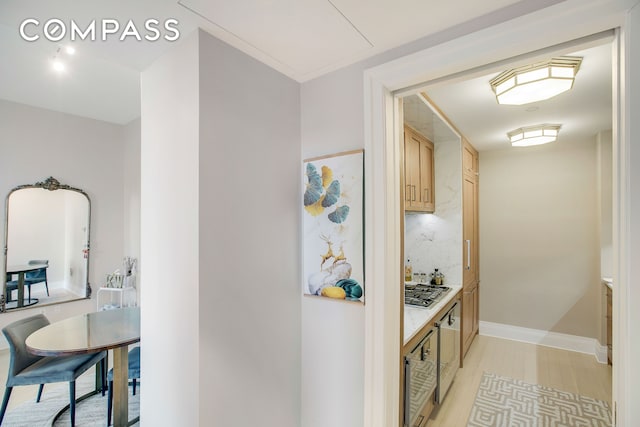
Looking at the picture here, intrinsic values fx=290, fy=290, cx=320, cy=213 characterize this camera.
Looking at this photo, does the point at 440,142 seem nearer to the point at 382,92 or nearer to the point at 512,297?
the point at 382,92

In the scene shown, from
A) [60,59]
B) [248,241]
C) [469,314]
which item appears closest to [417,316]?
[248,241]

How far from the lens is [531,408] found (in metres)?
2.50

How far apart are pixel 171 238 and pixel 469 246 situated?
3.19m

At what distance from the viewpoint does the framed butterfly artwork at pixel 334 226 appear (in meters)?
1.47

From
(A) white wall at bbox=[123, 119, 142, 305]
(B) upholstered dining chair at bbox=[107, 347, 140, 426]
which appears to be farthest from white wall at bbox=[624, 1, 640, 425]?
(A) white wall at bbox=[123, 119, 142, 305]

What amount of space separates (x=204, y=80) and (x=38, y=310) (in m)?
4.21

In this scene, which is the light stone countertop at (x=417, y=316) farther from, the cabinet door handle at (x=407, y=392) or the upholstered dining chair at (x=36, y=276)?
the upholstered dining chair at (x=36, y=276)

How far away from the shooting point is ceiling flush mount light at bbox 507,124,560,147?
294 cm

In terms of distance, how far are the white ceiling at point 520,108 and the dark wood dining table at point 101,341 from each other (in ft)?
8.06

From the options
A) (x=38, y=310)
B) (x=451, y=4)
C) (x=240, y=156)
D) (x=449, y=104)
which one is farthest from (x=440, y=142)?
(x=38, y=310)

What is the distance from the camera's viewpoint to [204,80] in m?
1.26

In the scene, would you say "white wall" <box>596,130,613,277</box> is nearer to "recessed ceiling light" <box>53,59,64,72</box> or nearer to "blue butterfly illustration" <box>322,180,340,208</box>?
"blue butterfly illustration" <box>322,180,340,208</box>

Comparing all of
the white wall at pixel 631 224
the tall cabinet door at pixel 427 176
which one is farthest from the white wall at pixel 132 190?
the white wall at pixel 631 224

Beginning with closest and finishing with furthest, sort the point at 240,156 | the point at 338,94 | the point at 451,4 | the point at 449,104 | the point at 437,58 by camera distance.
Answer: the point at 451,4 < the point at 437,58 < the point at 240,156 < the point at 338,94 < the point at 449,104
